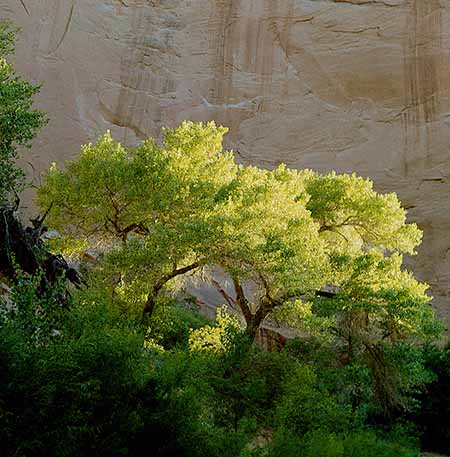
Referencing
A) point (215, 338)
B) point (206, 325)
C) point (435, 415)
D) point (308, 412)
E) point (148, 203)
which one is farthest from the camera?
point (435, 415)

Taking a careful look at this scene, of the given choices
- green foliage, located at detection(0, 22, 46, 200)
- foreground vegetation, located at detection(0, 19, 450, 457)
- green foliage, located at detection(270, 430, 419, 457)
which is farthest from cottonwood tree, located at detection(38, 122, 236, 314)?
green foliage, located at detection(270, 430, 419, 457)

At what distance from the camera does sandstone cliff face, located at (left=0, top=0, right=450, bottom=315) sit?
26.8m

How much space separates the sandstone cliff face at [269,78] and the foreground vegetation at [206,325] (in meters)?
9.73

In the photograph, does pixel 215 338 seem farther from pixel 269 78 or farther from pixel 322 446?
pixel 269 78

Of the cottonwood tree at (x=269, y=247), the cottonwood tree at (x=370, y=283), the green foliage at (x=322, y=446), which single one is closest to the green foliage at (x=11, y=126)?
the cottonwood tree at (x=269, y=247)

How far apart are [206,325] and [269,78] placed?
17.1 metres

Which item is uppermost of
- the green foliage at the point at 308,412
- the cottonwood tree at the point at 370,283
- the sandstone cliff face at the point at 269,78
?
the sandstone cliff face at the point at 269,78

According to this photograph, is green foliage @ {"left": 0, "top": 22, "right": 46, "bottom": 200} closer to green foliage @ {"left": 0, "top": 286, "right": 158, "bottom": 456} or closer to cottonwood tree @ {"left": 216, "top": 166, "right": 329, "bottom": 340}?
green foliage @ {"left": 0, "top": 286, "right": 158, "bottom": 456}

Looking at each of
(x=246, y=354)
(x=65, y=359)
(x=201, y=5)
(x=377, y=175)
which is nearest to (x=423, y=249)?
(x=377, y=175)

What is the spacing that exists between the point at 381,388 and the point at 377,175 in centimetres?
1413

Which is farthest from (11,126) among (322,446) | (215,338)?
(322,446)

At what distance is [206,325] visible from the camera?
14.3 m

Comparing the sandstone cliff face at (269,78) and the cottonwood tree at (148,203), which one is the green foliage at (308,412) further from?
the sandstone cliff face at (269,78)

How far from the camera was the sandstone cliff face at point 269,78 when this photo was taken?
2684 centimetres
